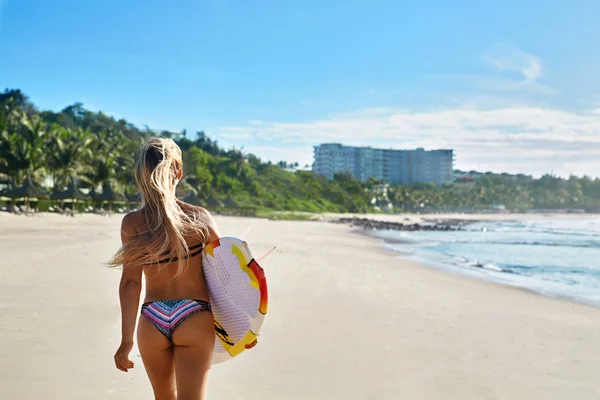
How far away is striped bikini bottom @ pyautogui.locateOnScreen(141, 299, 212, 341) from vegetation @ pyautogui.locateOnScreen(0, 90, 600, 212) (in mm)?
21054

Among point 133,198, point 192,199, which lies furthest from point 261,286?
point 133,198

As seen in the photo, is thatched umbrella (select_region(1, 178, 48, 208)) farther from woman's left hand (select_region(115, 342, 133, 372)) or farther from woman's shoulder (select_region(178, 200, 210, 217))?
woman's shoulder (select_region(178, 200, 210, 217))

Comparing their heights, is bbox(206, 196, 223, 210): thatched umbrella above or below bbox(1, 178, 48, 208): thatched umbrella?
below

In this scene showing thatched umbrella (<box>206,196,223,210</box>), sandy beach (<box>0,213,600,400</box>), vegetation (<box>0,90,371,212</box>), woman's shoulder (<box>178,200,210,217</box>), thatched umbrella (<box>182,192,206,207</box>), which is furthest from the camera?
thatched umbrella (<box>206,196,223,210</box>)

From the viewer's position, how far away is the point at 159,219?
251cm

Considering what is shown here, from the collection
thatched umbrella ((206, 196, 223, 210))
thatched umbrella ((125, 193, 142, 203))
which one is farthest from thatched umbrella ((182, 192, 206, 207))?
thatched umbrella ((125, 193, 142, 203))

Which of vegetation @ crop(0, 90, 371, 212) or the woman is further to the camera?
vegetation @ crop(0, 90, 371, 212)

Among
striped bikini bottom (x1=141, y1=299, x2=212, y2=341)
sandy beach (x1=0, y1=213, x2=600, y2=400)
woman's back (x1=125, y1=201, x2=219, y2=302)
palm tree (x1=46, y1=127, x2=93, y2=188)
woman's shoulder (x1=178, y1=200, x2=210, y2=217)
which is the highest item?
palm tree (x1=46, y1=127, x2=93, y2=188)

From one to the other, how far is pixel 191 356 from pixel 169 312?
20 centimetres

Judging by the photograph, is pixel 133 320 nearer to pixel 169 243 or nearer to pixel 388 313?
pixel 169 243

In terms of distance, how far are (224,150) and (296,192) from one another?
13.3m

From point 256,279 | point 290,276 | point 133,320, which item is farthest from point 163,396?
point 290,276

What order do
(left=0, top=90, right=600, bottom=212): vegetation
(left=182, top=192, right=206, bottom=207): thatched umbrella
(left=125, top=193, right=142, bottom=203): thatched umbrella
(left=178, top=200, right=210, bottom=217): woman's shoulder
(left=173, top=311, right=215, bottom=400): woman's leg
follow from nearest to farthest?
1. (left=173, top=311, right=215, bottom=400): woman's leg
2. (left=178, top=200, right=210, bottom=217): woman's shoulder
3. (left=0, top=90, right=600, bottom=212): vegetation
4. (left=182, top=192, right=206, bottom=207): thatched umbrella
5. (left=125, top=193, right=142, bottom=203): thatched umbrella

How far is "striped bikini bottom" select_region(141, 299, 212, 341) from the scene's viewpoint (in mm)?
2463
